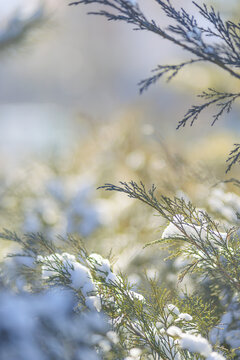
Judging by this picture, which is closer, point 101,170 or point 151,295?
point 151,295

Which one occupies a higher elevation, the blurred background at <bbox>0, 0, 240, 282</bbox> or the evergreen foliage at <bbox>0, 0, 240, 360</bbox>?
the blurred background at <bbox>0, 0, 240, 282</bbox>

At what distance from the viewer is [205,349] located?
0.40 m

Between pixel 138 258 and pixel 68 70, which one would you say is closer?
pixel 138 258

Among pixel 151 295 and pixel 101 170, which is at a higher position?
pixel 101 170

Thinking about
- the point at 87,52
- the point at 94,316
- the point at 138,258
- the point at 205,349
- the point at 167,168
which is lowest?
the point at 205,349

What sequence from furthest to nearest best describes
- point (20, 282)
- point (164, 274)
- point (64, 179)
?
point (64, 179), point (164, 274), point (20, 282)

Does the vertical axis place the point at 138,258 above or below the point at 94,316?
above

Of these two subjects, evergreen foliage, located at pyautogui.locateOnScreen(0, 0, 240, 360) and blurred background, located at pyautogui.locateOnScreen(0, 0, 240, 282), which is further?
blurred background, located at pyautogui.locateOnScreen(0, 0, 240, 282)

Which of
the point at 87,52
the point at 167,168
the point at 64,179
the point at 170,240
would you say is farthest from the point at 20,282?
the point at 87,52

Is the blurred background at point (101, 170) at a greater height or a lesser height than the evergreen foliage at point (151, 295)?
greater

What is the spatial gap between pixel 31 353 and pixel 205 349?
0.36 meters

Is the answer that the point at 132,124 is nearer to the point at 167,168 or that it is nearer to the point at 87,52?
the point at 167,168

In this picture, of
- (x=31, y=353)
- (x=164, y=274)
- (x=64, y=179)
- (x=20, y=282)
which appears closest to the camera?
(x=31, y=353)

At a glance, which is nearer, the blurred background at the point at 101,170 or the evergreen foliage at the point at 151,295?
the evergreen foliage at the point at 151,295
